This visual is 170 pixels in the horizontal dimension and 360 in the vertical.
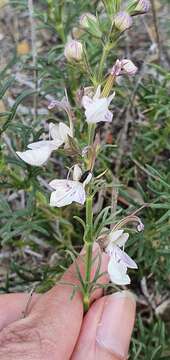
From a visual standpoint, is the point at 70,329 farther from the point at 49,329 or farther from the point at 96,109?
the point at 96,109

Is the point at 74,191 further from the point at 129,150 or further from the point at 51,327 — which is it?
the point at 129,150

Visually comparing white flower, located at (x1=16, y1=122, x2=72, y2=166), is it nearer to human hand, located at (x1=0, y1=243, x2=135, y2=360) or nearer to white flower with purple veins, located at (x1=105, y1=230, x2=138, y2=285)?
white flower with purple veins, located at (x1=105, y1=230, x2=138, y2=285)

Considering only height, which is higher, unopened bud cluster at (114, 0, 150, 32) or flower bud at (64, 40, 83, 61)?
unopened bud cluster at (114, 0, 150, 32)

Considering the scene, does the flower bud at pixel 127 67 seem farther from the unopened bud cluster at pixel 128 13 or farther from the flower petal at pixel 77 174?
the flower petal at pixel 77 174

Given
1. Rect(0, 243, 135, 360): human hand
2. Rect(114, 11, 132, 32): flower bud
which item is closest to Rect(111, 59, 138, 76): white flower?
Rect(114, 11, 132, 32): flower bud

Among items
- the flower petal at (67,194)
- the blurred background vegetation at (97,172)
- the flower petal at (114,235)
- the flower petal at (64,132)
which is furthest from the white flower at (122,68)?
the blurred background vegetation at (97,172)

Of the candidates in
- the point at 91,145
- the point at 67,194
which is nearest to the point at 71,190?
the point at 67,194

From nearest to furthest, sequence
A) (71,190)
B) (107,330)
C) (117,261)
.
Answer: (71,190) < (117,261) < (107,330)
